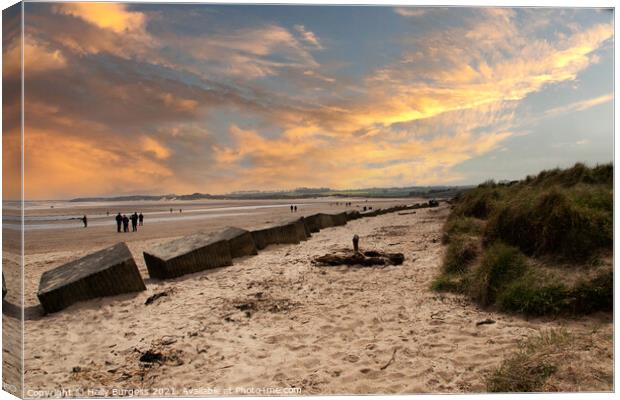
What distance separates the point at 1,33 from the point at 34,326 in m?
3.66

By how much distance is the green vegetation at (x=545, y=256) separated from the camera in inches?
176

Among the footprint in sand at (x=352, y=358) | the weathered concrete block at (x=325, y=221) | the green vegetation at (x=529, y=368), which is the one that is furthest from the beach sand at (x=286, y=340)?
the weathered concrete block at (x=325, y=221)

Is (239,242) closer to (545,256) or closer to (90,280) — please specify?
(90,280)

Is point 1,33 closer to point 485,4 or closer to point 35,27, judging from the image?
point 35,27

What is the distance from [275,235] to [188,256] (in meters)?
4.10

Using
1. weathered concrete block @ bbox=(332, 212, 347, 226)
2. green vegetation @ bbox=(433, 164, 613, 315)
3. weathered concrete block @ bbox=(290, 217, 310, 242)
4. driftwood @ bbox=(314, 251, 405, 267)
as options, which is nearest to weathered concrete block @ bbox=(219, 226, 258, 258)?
driftwood @ bbox=(314, 251, 405, 267)

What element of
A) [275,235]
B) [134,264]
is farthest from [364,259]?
[134,264]

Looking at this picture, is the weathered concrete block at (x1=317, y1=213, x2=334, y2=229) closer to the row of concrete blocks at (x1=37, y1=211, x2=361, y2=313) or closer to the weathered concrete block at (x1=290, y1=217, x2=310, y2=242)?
the weathered concrete block at (x1=290, y1=217, x2=310, y2=242)

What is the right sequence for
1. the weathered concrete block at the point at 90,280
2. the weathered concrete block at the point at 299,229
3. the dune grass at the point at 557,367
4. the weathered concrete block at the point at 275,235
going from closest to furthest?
1. the dune grass at the point at 557,367
2. the weathered concrete block at the point at 90,280
3. the weathered concrete block at the point at 275,235
4. the weathered concrete block at the point at 299,229

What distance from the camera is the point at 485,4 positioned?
13.8 feet

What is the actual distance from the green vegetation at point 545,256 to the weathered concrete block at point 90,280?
16.6 feet

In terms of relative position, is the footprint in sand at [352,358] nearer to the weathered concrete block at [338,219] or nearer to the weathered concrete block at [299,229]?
the weathered concrete block at [299,229]

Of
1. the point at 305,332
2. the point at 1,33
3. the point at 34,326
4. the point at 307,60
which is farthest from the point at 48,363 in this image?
the point at 307,60

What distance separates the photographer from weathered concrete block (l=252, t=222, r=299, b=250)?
10.7m
